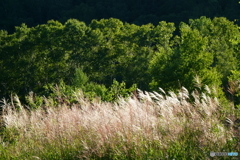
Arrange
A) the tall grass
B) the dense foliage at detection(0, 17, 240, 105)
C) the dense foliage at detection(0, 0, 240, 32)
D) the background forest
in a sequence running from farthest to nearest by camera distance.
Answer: the dense foliage at detection(0, 0, 240, 32), the dense foliage at detection(0, 17, 240, 105), the background forest, the tall grass

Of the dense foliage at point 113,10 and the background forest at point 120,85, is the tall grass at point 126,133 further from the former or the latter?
the dense foliage at point 113,10

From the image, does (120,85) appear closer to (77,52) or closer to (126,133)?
(126,133)

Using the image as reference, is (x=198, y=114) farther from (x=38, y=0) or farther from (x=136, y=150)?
(x=38, y=0)

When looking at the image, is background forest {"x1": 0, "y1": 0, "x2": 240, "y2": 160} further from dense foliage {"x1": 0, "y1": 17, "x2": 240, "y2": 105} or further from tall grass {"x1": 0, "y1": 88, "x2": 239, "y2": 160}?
dense foliage {"x1": 0, "y1": 17, "x2": 240, "y2": 105}

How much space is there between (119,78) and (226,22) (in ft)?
80.8

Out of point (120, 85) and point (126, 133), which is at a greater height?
point (120, 85)

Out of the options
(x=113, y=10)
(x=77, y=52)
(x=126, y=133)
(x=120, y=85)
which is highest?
(x=113, y=10)

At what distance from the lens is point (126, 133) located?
5637 millimetres

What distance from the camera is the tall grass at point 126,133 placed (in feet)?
16.9

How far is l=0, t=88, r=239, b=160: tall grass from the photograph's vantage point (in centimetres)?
515

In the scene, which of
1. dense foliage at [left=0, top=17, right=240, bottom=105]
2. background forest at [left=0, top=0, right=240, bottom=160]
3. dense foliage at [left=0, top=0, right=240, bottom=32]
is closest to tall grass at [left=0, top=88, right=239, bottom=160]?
background forest at [left=0, top=0, right=240, bottom=160]

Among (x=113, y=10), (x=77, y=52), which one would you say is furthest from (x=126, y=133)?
(x=113, y=10)

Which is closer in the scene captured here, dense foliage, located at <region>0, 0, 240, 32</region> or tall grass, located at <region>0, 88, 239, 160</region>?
tall grass, located at <region>0, 88, 239, 160</region>

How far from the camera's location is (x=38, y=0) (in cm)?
13300
